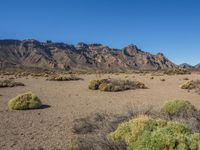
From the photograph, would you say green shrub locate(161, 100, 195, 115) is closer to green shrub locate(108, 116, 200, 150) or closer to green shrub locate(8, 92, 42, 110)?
green shrub locate(108, 116, 200, 150)

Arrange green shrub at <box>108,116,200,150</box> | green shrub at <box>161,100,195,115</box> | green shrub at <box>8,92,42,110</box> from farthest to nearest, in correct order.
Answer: green shrub at <box>8,92,42,110</box> → green shrub at <box>161,100,195,115</box> → green shrub at <box>108,116,200,150</box>

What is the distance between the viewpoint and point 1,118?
13766mm

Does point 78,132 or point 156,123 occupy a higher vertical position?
point 156,123

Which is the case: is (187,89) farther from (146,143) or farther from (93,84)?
(146,143)

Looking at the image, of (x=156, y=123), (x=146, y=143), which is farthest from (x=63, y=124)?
(x=146, y=143)

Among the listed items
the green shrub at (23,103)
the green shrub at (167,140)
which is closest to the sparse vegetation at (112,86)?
the green shrub at (23,103)

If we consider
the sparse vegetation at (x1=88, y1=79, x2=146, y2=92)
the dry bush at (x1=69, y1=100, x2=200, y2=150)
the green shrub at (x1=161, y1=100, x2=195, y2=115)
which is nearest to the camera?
the dry bush at (x1=69, y1=100, x2=200, y2=150)

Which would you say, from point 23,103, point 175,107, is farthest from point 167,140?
point 23,103

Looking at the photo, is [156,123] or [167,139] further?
[156,123]

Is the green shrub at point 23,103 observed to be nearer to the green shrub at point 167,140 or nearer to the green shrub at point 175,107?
the green shrub at point 175,107

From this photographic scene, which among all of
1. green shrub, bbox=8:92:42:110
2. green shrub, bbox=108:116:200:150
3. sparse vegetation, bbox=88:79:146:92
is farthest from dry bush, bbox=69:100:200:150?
sparse vegetation, bbox=88:79:146:92

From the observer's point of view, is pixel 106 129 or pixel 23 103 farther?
pixel 23 103

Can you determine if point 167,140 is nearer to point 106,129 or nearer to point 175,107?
point 106,129

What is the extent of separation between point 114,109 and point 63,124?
4.52 m
